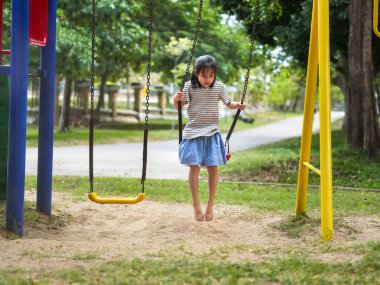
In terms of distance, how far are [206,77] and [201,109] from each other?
28 centimetres

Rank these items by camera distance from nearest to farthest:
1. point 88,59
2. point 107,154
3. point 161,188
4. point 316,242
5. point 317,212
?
point 316,242 < point 317,212 < point 161,188 < point 107,154 < point 88,59

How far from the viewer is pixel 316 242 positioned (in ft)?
17.4

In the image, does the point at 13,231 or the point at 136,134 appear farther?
the point at 136,134

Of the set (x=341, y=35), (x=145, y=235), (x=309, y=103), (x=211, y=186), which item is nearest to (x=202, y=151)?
(x=211, y=186)

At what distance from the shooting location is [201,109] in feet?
19.7

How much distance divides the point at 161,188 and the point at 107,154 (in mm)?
6701

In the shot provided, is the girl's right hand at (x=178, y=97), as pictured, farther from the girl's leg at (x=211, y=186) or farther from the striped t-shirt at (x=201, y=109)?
the girl's leg at (x=211, y=186)

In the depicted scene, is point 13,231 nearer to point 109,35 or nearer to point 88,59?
point 88,59

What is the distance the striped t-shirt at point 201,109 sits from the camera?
600 cm

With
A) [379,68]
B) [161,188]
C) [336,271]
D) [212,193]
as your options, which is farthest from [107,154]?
[336,271]

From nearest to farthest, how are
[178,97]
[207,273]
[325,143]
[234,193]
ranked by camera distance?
[207,273] → [325,143] → [178,97] → [234,193]

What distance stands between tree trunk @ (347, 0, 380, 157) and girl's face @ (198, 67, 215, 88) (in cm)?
614

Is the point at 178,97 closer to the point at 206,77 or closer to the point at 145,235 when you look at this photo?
the point at 206,77

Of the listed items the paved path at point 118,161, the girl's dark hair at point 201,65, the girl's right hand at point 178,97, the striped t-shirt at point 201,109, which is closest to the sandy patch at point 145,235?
the striped t-shirt at point 201,109
